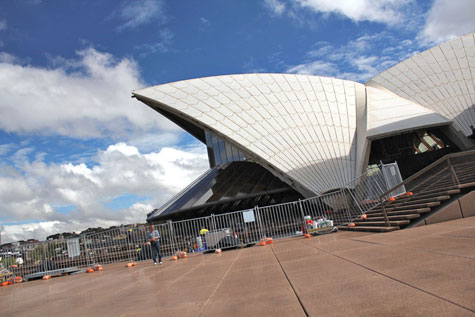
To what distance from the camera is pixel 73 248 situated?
14.0 m

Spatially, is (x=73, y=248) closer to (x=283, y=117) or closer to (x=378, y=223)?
(x=378, y=223)

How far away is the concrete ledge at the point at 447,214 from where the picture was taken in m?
8.06

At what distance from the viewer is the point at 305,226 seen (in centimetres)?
1292

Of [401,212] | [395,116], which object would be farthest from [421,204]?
[395,116]

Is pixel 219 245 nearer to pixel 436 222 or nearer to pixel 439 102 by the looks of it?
pixel 436 222

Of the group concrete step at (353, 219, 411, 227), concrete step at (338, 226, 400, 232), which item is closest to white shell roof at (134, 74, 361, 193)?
concrete step at (338, 226, 400, 232)

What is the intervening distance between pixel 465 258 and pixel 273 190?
1682 centimetres

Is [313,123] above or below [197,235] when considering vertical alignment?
above

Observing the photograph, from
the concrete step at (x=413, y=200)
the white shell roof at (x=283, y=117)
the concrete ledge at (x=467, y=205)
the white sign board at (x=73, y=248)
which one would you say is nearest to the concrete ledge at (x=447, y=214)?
the concrete ledge at (x=467, y=205)

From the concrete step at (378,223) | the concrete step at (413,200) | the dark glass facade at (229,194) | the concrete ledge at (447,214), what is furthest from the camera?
the dark glass facade at (229,194)

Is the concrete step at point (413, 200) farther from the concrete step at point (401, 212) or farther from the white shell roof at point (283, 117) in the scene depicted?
the white shell roof at point (283, 117)

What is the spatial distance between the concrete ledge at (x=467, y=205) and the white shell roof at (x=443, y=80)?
14024mm

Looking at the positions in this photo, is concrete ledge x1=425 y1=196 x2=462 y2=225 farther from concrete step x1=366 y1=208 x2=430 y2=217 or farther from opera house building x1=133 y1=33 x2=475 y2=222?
opera house building x1=133 y1=33 x2=475 y2=222

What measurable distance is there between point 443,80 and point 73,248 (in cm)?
2478
